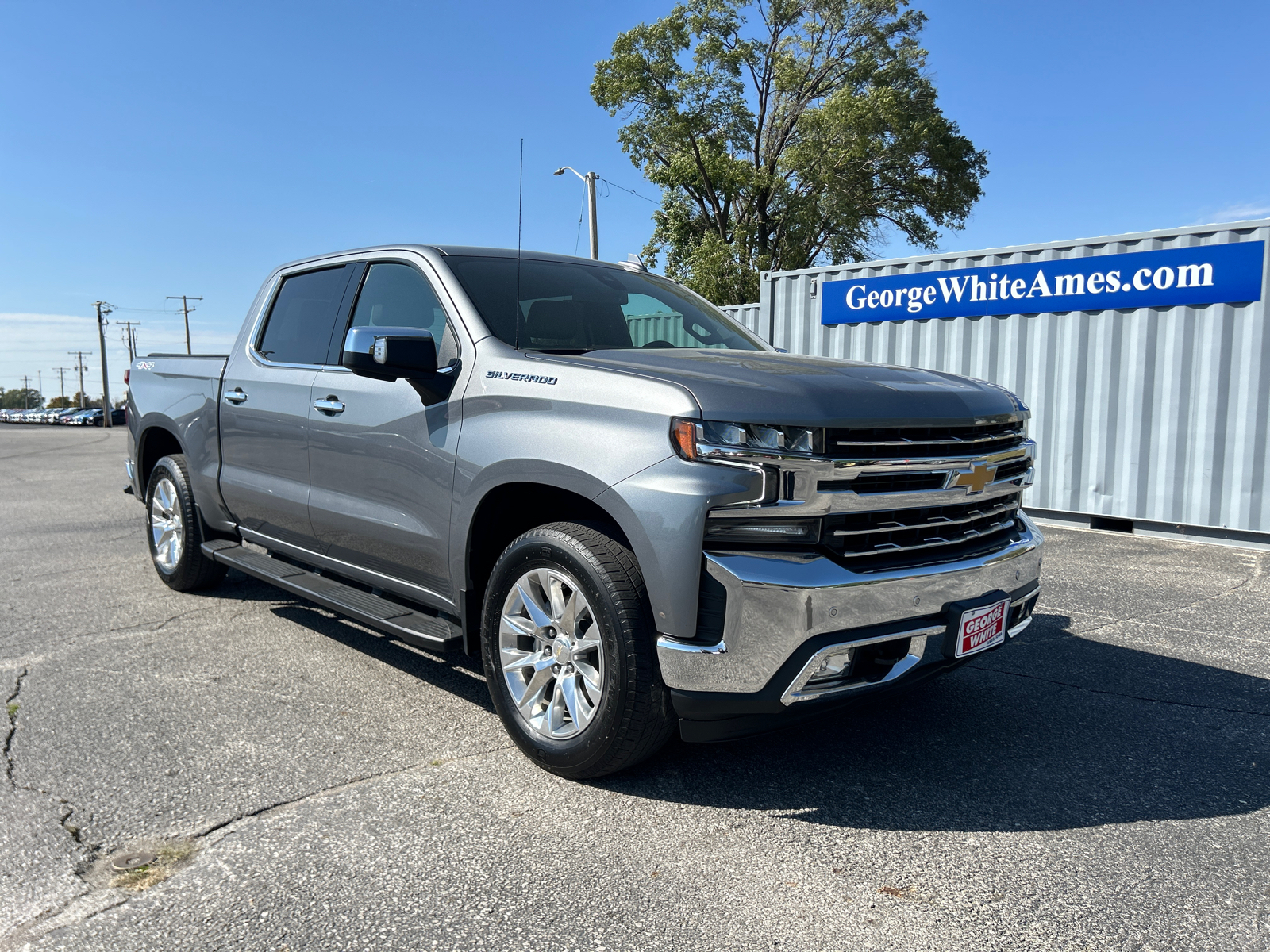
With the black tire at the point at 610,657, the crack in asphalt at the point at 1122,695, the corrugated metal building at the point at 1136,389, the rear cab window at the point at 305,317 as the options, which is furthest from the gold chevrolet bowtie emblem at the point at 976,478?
the corrugated metal building at the point at 1136,389

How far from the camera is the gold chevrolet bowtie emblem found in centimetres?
318

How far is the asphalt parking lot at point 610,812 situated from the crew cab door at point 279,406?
0.73 m

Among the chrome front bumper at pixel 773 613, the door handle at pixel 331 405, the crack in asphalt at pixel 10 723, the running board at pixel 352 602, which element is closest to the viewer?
the chrome front bumper at pixel 773 613

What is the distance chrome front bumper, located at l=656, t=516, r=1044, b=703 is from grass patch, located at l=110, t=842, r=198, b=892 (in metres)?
1.46

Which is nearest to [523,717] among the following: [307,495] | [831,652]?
[831,652]

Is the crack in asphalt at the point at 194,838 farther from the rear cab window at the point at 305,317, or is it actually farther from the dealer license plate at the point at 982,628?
the rear cab window at the point at 305,317

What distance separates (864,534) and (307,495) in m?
2.71

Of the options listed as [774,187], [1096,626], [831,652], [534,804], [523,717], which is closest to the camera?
[831,652]

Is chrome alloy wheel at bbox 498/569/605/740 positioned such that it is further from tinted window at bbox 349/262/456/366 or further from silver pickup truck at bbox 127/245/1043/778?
tinted window at bbox 349/262/456/366

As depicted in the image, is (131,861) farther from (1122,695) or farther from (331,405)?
(1122,695)

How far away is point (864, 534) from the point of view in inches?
115

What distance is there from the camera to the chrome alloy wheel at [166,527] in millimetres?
5793

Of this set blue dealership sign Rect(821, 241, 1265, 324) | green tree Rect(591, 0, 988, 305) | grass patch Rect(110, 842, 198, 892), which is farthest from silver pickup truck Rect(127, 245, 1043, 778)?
green tree Rect(591, 0, 988, 305)

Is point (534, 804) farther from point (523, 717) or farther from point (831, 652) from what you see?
point (831, 652)
